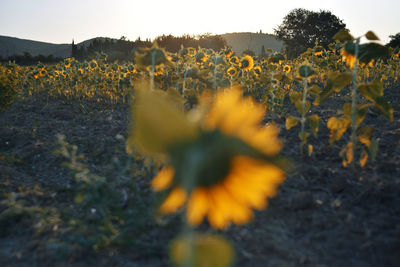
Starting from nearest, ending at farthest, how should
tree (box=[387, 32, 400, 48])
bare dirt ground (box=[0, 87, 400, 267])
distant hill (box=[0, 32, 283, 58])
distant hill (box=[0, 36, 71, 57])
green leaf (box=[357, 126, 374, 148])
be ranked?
bare dirt ground (box=[0, 87, 400, 267])
green leaf (box=[357, 126, 374, 148])
tree (box=[387, 32, 400, 48])
distant hill (box=[0, 36, 71, 57])
distant hill (box=[0, 32, 283, 58])

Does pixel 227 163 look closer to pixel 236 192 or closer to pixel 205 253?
pixel 236 192

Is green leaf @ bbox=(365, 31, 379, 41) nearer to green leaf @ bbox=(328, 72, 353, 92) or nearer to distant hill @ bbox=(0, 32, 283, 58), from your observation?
green leaf @ bbox=(328, 72, 353, 92)

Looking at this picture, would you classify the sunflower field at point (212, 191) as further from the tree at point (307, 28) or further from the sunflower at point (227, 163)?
the tree at point (307, 28)

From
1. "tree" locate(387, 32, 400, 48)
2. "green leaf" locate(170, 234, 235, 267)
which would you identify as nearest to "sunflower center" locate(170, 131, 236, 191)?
"green leaf" locate(170, 234, 235, 267)

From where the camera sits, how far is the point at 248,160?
51cm

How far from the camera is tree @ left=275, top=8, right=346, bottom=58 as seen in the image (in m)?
25.4

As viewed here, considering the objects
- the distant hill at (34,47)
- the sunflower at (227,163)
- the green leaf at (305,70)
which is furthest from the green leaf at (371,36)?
the distant hill at (34,47)

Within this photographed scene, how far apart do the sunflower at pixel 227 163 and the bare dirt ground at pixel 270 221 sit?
1.03 meters

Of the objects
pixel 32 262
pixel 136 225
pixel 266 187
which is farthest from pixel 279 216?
pixel 266 187

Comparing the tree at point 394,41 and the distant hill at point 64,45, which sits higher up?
the distant hill at point 64,45

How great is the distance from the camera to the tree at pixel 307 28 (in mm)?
25359

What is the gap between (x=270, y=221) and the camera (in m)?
1.82

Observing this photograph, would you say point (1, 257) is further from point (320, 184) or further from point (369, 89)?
point (369, 89)

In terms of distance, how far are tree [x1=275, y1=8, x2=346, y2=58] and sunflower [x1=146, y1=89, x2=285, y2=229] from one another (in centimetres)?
2569
